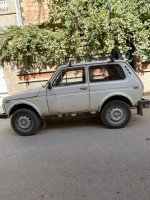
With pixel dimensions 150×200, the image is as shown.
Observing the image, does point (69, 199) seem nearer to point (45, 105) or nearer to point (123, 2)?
point (45, 105)

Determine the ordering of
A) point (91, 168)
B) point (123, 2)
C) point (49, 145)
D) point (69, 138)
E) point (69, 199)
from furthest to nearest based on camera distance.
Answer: point (123, 2), point (69, 138), point (49, 145), point (91, 168), point (69, 199)

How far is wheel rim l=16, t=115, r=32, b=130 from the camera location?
427 cm

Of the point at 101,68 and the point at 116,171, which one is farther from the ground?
the point at 101,68

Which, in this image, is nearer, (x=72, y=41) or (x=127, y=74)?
(x=127, y=74)

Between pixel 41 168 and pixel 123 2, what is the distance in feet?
22.7

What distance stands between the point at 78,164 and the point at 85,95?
1870 millimetres

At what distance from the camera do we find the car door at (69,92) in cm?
410

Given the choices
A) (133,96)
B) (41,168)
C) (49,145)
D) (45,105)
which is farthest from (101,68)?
(41,168)

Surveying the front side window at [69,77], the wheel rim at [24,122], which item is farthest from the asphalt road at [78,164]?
the front side window at [69,77]

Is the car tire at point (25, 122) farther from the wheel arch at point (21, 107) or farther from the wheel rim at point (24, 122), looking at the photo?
the wheel arch at point (21, 107)

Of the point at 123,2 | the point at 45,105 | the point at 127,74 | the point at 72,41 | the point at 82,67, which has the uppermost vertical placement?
the point at 123,2

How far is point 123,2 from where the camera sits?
6.20m

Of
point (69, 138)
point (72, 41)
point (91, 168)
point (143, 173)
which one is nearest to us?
point (143, 173)

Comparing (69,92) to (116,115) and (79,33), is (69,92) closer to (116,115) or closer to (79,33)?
(116,115)
